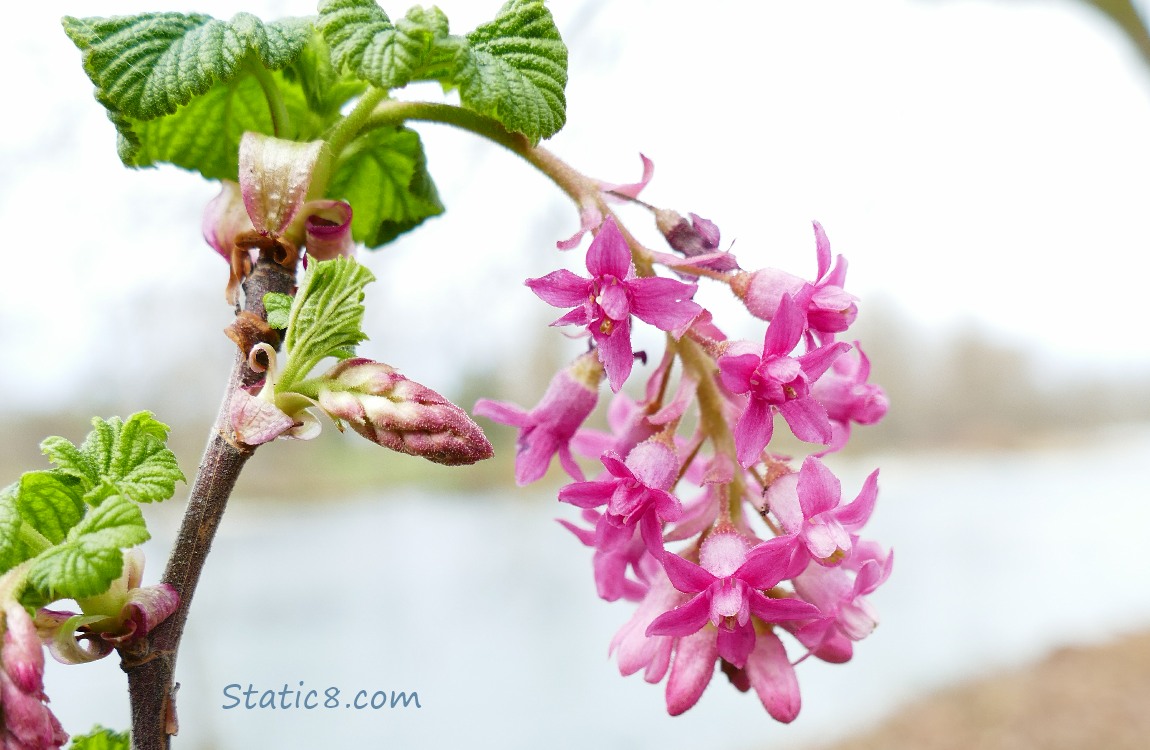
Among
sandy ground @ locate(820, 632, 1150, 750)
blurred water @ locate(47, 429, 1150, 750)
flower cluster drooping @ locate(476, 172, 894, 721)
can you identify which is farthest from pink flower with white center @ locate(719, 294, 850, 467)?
sandy ground @ locate(820, 632, 1150, 750)

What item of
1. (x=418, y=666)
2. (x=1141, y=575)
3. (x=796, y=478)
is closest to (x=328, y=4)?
(x=796, y=478)

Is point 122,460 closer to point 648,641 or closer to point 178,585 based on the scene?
point 178,585

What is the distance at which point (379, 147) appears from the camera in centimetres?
41

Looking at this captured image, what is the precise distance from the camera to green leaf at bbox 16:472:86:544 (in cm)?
28

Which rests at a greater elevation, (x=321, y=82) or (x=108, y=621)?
(x=321, y=82)

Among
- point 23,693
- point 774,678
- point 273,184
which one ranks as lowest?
point 774,678

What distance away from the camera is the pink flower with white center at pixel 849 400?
0.39 metres

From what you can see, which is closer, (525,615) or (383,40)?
(383,40)

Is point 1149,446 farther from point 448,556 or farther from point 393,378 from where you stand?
point 393,378

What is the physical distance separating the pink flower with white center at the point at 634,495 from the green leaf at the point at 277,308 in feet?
0.39

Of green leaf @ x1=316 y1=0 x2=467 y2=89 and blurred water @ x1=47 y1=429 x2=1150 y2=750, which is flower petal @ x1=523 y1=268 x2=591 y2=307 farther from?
blurred water @ x1=47 y1=429 x2=1150 y2=750

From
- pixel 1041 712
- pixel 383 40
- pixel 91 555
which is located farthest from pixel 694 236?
pixel 1041 712

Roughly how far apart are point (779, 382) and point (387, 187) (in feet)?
0.79

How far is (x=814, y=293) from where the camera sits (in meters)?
0.33
